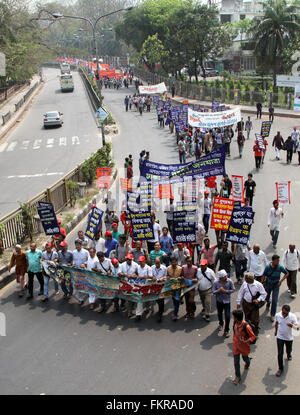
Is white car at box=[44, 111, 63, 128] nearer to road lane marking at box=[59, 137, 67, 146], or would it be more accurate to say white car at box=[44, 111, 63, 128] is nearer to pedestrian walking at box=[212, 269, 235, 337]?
road lane marking at box=[59, 137, 67, 146]

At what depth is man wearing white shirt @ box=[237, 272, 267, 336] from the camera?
28.3ft

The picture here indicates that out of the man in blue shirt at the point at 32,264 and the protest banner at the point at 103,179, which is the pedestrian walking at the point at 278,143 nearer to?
the protest banner at the point at 103,179

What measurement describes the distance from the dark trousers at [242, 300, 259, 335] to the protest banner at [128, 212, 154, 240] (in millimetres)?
3350

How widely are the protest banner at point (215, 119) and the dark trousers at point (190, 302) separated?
1419 cm

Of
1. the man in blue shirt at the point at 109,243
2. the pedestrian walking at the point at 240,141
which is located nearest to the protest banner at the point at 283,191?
the man in blue shirt at the point at 109,243

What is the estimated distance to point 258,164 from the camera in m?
21.4

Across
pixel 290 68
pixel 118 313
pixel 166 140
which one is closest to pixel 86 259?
pixel 118 313

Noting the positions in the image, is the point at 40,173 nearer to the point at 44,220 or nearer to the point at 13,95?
the point at 44,220

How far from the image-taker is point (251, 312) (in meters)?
8.80

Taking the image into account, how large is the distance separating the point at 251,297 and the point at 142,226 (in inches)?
143

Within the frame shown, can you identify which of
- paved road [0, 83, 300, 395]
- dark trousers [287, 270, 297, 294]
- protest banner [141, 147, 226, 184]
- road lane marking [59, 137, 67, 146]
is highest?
protest banner [141, 147, 226, 184]

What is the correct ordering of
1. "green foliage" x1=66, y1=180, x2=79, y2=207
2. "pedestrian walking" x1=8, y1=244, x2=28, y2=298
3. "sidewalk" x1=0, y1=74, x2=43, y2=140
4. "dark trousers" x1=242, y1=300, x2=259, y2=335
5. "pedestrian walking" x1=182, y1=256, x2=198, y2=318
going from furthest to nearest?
1. "sidewalk" x1=0, y1=74, x2=43, y2=140
2. "green foliage" x1=66, y1=180, x2=79, y2=207
3. "pedestrian walking" x1=8, y1=244, x2=28, y2=298
4. "pedestrian walking" x1=182, y1=256, x2=198, y2=318
5. "dark trousers" x1=242, y1=300, x2=259, y2=335

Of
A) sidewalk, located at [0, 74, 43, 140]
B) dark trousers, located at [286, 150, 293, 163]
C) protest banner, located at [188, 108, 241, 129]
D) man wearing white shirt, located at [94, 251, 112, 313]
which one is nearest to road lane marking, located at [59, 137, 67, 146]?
sidewalk, located at [0, 74, 43, 140]
